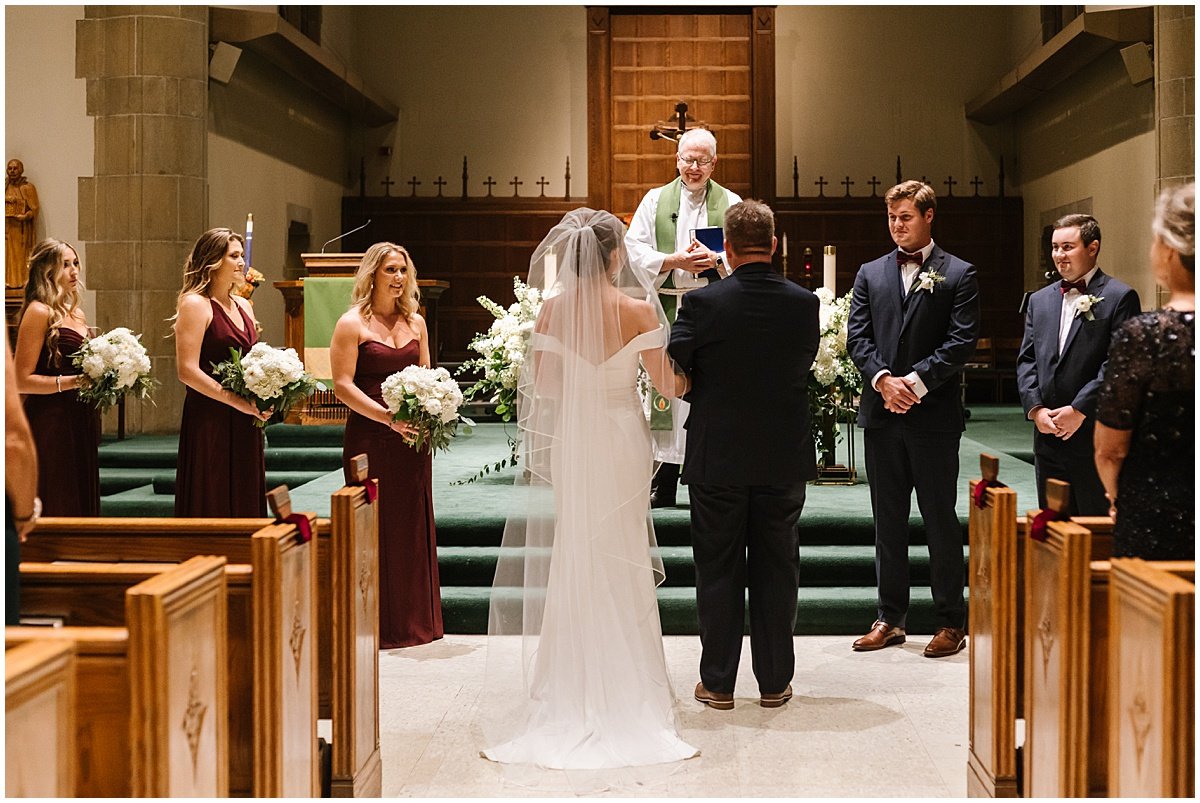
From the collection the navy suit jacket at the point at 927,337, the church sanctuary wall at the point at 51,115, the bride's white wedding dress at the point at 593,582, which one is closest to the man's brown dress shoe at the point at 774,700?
the bride's white wedding dress at the point at 593,582

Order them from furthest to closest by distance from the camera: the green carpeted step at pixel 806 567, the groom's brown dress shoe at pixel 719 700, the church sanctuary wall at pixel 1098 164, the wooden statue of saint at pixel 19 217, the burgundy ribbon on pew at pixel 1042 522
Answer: the church sanctuary wall at pixel 1098 164 < the wooden statue of saint at pixel 19 217 < the green carpeted step at pixel 806 567 < the groom's brown dress shoe at pixel 719 700 < the burgundy ribbon on pew at pixel 1042 522

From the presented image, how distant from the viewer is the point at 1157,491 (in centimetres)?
266

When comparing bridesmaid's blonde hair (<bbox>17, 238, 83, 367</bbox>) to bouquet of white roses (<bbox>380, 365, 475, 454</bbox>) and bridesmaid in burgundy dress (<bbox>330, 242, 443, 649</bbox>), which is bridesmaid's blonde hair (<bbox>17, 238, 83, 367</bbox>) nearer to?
bridesmaid in burgundy dress (<bbox>330, 242, 443, 649</bbox>)

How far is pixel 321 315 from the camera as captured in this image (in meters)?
8.38

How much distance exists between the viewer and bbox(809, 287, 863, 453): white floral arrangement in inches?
227

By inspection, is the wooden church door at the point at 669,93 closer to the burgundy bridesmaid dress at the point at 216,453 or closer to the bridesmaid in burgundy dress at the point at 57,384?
the bridesmaid in burgundy dress at the point at 57,384

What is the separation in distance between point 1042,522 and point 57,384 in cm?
390

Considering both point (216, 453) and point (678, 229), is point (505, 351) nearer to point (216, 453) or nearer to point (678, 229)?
point (678, 229)

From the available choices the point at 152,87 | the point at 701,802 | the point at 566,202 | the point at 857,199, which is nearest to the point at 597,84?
Answer: the point at 566,202

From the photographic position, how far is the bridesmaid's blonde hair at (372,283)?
4863 mm

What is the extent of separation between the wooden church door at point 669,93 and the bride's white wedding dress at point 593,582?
31.5 feet

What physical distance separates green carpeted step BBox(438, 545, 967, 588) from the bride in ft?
5.50

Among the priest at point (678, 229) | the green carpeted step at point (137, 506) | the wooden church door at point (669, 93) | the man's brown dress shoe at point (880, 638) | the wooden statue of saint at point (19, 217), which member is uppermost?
the wooden church door at point (669, 93)

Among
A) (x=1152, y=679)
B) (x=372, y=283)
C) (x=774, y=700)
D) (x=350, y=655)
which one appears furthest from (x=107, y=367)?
(x=1152, y=679)
